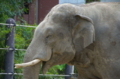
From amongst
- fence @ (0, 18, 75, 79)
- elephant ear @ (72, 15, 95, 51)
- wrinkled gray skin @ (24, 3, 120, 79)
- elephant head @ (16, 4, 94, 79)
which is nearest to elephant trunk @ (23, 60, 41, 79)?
elephant head @ (16, 4, 94, 79)

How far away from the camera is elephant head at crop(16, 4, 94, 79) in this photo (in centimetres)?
562

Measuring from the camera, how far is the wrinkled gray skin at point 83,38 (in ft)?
18.8

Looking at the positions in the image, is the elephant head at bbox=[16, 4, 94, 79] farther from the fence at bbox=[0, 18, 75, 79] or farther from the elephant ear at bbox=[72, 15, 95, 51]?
the fence at bbox=[0, 18, 75, 79]

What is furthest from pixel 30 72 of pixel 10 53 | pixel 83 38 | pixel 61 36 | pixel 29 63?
pixel 10 53

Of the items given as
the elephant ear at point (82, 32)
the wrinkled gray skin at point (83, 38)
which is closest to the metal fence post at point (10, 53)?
the wrinkled gray skin at point (83, 38)

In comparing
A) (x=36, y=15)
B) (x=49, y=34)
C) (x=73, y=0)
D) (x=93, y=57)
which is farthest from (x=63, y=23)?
(x=36, y=15)

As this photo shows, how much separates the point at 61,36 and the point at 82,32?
12.4 inches

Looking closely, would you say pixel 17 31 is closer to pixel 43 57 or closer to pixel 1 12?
pixel 1 12

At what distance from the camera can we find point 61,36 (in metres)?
5.78

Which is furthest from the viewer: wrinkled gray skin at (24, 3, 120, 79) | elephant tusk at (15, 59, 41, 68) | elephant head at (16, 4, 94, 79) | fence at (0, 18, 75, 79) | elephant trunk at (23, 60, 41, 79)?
fence at (0, 18, 75, 79)

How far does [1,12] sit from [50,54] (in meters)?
4.00

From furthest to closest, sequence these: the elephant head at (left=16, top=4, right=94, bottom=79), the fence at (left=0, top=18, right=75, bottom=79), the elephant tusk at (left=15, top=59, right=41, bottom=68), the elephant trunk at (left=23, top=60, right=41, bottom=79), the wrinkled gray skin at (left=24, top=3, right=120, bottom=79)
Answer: the fence at (left=0, top=18, right=75, bottom=79) → the wrinkled gray skin at (left=24, top=3, right=120, bottom=79) → the elephant head at (left=16, top=4, right=94, bottom=79) → the elephant trunk at (left=23, top=60, right=41, bottom=79) → the elephant tusk at (left=15, top=59, right=41, bottom=68)

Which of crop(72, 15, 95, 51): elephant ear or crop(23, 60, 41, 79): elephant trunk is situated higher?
crop(72, 15, 95, 51): elephant ear

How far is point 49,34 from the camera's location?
5707 mm
